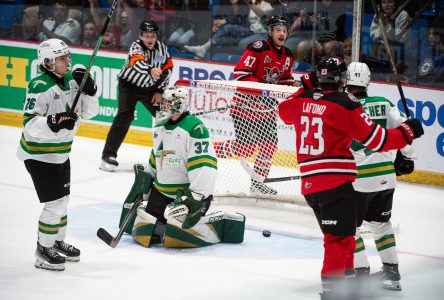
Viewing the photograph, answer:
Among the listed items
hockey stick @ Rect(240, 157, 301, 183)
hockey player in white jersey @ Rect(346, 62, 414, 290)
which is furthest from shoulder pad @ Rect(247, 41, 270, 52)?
hockey player in white jersey @ Rect(346, 62, 414, 290)

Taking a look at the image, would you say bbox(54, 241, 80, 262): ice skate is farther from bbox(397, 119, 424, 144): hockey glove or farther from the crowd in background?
the crowd in background

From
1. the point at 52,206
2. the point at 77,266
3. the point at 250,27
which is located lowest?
the point at 77,266

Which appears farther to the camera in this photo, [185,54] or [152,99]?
[185,54]

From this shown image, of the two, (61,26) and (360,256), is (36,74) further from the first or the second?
(360,256)

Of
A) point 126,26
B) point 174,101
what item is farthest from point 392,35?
point 174,101

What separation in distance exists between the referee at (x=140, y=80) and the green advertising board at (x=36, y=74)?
2.90ft

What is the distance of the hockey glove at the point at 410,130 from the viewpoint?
167 inches

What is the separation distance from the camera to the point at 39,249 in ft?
16.4

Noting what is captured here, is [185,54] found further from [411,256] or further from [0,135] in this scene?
[411,256]

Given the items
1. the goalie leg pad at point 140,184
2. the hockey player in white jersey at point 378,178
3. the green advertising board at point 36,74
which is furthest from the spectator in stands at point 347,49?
the hockey player in white jersey at point 378,178

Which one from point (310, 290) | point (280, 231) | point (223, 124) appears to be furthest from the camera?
point (223, 124)

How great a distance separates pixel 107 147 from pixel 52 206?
2.65 m

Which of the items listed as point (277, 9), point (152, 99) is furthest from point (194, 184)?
point (277, 9)

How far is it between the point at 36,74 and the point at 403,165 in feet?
16.8
